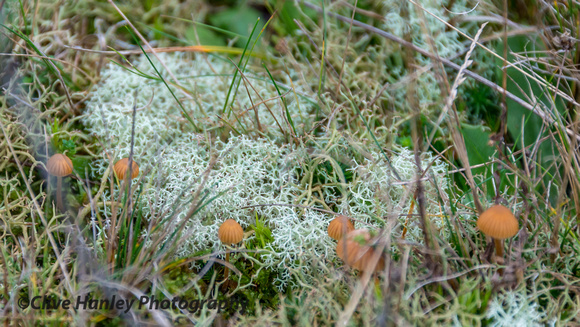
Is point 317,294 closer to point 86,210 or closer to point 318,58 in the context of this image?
point 86,210

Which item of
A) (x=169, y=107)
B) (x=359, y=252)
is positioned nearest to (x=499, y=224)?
(x=359, y=252)

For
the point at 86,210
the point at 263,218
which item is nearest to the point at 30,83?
the point at 86,210

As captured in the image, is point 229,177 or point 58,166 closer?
point 58,166
